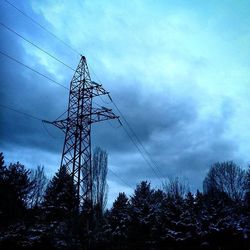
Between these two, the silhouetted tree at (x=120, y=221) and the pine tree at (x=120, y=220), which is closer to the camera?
the silhouetted tree at (x=120, y=221)

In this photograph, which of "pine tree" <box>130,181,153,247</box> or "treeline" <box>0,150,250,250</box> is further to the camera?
"pine tree" <box>130,181,153,247</box>

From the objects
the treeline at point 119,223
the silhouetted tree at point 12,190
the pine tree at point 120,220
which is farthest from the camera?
the pine tree at point 120,220

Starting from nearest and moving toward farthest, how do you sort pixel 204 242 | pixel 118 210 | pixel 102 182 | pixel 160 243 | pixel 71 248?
pixel 71 248 → pixel 204 242 → pixel 160 243 → pixel 102 182 → pixel 118 210

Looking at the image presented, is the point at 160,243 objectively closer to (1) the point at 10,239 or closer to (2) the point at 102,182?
(2) the point at 102,182

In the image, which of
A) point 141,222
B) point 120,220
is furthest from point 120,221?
point 141,222

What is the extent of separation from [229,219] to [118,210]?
12.3 meters

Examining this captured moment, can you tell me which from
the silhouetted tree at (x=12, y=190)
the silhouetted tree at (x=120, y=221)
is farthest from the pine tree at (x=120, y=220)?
the silhouetted tree at (x=12, y=190)

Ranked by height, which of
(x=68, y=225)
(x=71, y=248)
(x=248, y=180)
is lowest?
(x=71, y=248)

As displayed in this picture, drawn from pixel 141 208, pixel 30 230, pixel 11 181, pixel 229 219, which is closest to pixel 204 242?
pixel 229 219

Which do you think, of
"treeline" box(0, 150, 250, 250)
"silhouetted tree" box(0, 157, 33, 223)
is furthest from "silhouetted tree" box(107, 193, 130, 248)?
"silhouetted tree" box(0, 157, 33, 223)

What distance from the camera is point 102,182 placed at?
27.0 metres

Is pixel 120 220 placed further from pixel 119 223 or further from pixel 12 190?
pixel 12 190

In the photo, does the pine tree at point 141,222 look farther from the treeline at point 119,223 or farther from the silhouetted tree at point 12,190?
the silhouetted tree at point 12,190

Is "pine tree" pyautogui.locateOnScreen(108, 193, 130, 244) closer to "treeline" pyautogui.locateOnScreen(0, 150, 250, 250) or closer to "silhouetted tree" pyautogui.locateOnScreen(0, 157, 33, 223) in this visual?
"treeline" pyautogui.locateOnScreen(0, 150, 250, 250)
